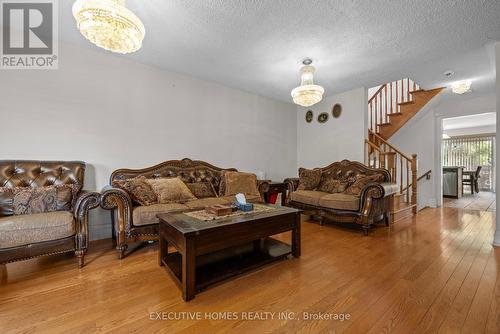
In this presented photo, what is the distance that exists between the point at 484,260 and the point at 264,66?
3400 mm

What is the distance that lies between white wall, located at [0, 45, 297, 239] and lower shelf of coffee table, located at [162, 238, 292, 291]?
1.75 m

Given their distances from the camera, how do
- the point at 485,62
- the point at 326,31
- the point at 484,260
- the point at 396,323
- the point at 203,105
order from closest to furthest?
the point at 396,323 < the point at 484,260 < the point at 326,31 < the point at 485,62 < the point at 203,105

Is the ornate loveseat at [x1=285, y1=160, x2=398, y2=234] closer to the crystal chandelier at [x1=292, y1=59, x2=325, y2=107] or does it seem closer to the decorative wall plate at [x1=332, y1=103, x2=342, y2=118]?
the decorative wall plate at [x1=332, y1=103, x2=342, y2=118]

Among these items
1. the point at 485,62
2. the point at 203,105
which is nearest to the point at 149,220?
the point at 203,105

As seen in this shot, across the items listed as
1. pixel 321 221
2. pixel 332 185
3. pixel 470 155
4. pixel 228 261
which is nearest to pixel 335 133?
pixel 332 185

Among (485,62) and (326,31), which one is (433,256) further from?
(485,62)

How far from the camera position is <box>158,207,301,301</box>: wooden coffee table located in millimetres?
1566

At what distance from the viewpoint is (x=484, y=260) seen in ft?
7.11

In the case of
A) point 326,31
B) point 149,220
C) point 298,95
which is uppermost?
point 326,31

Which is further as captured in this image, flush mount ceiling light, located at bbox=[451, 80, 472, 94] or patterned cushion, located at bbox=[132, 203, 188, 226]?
flush mount ceiling light, located at bbox=[451, 80, 472, 94]

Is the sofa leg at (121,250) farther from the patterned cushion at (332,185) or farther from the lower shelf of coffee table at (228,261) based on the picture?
the patterned cushion at (332,185)

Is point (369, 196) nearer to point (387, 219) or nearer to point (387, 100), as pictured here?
point (387, 219)

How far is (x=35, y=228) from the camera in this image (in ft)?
5.99

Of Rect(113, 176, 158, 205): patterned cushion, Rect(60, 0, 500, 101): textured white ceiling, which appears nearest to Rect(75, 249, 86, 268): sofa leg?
Rect(113, 176, 158, 205): patterned cushion
